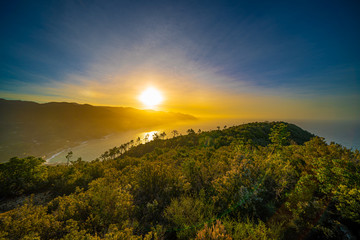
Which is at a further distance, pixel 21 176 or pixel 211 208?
pixel 21 176

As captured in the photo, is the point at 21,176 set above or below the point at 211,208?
below

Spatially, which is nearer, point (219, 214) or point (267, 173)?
point (219, 214)

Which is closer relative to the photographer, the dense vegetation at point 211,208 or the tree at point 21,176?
the dense vegetation at point 211,208

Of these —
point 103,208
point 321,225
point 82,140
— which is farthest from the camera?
point 82,140

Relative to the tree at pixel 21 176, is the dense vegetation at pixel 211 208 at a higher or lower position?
higher

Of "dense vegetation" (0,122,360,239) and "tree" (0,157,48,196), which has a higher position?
"dense vegetation" (0,122,360,239)

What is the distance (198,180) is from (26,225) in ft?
21.0

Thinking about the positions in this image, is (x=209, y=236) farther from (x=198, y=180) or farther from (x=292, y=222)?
(x=198, y=180)

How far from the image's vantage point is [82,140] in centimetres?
19625

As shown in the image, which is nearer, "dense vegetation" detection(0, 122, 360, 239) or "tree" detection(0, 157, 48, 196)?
"dense vegetation" detection(0, 122, 360, 239)

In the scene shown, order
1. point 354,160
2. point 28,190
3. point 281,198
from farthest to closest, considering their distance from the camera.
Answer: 1. point 28,190
2. point 281,198
3. point 354,160

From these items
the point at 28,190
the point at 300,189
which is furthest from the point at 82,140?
the point at 300,189

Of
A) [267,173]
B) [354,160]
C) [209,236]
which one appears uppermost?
[354,160]

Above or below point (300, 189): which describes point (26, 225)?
below
